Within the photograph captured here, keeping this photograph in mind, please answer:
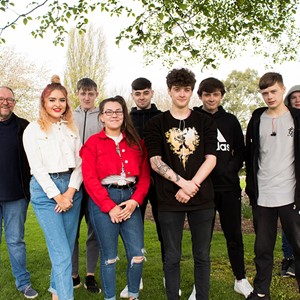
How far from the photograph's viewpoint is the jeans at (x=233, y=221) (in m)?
4.41

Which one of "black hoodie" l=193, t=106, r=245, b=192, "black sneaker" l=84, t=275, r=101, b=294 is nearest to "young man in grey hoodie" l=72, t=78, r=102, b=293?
"black sneaker" l=84, t=275, r=101, b=294

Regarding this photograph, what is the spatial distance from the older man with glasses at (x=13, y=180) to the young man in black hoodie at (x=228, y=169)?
215 centimetres

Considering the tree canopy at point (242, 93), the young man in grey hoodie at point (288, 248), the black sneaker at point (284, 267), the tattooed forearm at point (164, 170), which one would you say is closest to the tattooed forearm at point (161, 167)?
the tattooed forearm at point (164, 170)

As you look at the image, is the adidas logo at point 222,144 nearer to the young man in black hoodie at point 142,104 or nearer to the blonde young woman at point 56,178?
the young man in black hoodie at point 142,104

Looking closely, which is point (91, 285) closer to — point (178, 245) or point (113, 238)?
point (113, 238)

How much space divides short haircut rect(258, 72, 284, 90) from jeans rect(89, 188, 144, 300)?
184 centimetres

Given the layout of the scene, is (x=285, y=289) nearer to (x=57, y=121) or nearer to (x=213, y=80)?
(x=213, y=80)

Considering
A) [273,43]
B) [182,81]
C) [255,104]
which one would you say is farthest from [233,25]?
[255,104]

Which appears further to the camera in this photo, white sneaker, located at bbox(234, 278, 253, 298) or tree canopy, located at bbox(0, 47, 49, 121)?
tree canopy, located at bbox(0, 47, 49, 121)

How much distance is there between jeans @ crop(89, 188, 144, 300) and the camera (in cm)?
381

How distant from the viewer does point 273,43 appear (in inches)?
472

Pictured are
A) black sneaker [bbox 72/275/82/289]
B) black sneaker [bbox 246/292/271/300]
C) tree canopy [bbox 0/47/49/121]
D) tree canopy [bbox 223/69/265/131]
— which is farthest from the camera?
tree canopy [bbox 223/69/265/131]

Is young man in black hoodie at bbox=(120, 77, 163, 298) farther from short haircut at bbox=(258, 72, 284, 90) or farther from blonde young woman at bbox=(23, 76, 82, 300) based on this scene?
short haircut at bbox=(258, 72, 284, 90)

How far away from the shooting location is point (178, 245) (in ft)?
12.5
